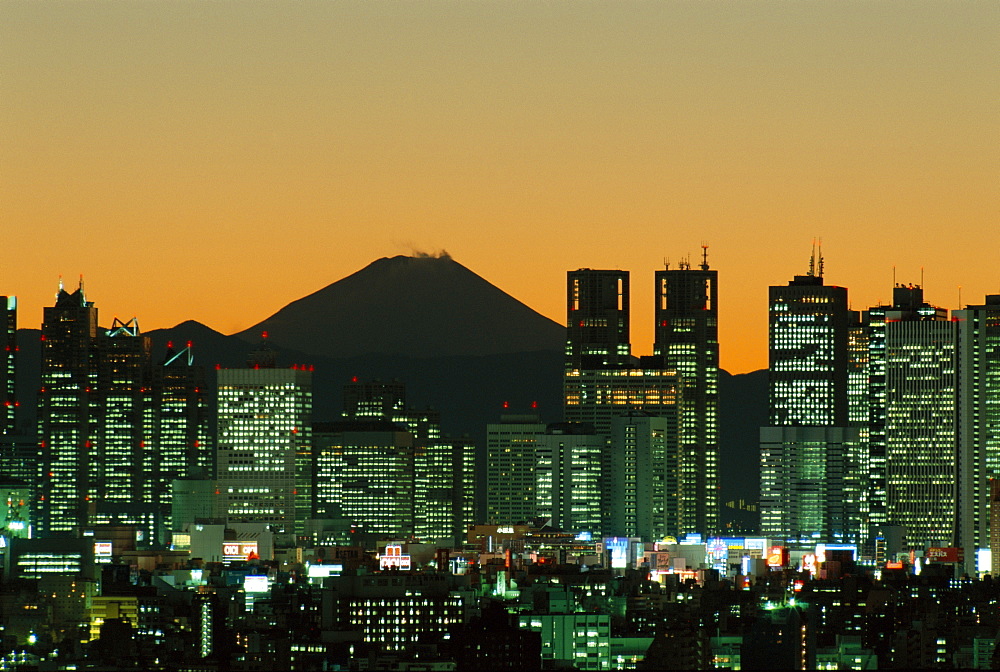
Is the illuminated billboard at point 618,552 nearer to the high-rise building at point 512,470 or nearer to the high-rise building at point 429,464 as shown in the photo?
the high-rise building at point 429,464

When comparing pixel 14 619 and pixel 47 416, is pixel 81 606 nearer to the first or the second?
pixel 14 619

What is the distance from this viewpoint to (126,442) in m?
139

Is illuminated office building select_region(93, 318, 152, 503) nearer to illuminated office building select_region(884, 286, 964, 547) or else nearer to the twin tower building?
the twin tower building

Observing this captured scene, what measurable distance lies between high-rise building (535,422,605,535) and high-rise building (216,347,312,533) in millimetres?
13192

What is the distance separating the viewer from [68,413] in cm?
13888

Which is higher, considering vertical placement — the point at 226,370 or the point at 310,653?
the point at 226,370

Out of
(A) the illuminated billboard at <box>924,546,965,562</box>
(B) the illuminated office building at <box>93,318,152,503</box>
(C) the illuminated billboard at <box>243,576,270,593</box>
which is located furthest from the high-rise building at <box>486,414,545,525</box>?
(C) the illuminated billboard at <box>243,576,270,593</box>

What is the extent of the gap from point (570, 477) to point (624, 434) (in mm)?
3774

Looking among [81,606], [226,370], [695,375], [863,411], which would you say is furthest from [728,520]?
[81,606]

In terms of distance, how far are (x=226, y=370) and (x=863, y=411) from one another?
3295 centimetres

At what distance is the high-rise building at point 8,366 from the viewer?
134375 mm

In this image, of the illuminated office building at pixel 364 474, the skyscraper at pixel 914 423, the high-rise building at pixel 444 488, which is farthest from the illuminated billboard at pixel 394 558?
the illuminated office building at pixel 364 474

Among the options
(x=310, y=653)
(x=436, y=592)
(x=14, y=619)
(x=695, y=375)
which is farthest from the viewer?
(x=695, y=375)

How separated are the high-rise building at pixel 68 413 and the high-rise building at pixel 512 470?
21777 millimetres
